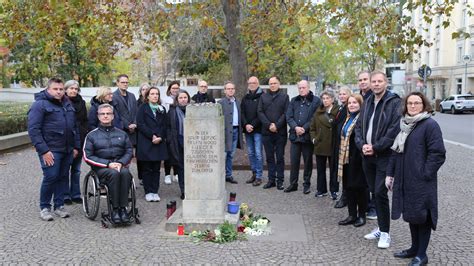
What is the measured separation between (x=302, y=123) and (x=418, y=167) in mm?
3737

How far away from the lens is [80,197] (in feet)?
26.3

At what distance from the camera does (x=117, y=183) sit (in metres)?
6.55

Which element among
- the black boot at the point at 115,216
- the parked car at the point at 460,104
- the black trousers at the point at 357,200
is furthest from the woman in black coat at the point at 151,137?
the parked car at the point at 460,104

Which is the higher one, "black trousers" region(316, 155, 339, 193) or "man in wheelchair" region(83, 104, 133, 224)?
"man in wheelchair" region(83, 104, 133, 224)

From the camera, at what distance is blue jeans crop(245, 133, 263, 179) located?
930 cm

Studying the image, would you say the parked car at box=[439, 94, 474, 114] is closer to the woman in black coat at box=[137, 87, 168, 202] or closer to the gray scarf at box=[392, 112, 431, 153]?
the woman in black coat at box=[137, 87, 168, 202]

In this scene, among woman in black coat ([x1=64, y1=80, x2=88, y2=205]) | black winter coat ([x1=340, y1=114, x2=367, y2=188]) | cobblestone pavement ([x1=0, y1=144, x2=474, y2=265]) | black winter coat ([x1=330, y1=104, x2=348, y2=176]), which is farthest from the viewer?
woman in black coat ([x1=64, y1=80, x2=88, y2=205])

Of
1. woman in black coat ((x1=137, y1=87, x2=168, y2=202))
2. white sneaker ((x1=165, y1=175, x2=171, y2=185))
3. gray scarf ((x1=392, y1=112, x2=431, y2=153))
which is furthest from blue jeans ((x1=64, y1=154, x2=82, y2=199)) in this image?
gray scarf ((x1=392, y1=112, x2=431, y2=153))

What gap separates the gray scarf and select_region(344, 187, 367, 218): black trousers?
150 cm

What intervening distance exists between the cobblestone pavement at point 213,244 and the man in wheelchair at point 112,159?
0.35 meters

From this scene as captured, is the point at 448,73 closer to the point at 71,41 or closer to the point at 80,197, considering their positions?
the point at 71,41

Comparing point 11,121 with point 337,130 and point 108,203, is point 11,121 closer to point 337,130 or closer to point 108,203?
point 108,203

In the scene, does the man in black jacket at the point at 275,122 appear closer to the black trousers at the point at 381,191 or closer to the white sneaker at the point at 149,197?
the white sneaker at the point at 149,197

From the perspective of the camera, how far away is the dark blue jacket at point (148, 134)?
8.04 meters
